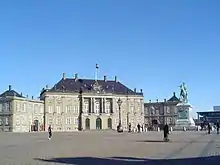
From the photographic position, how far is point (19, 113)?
11162 cm

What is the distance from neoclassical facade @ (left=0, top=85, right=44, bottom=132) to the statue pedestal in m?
52.3

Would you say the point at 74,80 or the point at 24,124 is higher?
the point at 74,80

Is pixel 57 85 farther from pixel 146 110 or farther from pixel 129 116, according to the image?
pixel 146 110

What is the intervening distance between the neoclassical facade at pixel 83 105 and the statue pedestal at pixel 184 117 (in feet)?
184

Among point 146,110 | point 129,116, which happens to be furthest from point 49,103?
point 146,110

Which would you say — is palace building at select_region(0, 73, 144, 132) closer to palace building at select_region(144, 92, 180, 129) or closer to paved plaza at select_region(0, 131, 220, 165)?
palace building at select_region(144, 92, 180, 129)

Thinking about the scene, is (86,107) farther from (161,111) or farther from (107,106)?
(161,111)

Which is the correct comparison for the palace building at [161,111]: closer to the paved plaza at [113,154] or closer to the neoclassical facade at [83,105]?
the neoclassical facade at [83,105]

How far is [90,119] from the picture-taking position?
12088 centimetres

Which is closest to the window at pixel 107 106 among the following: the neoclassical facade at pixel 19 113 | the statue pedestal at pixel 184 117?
the neoclassical facade at pixel 19 113

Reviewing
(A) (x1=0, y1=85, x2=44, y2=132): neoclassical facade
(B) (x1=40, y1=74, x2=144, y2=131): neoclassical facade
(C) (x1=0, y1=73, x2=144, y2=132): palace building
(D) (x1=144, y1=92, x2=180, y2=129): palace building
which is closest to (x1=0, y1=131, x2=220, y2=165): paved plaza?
(A) (x1=0, y1=85, x2=44, y2=132): neoclassical facade

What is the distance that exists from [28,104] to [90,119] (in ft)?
62.1

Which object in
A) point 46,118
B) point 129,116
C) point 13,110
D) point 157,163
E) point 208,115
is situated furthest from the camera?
point 208,115

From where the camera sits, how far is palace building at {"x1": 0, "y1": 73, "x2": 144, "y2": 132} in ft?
369
